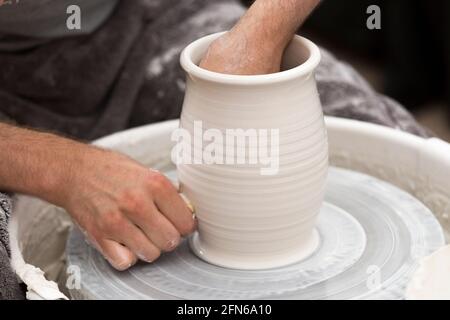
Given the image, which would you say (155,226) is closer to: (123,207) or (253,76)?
(123,207)

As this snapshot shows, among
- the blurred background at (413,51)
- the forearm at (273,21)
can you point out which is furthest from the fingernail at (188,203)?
the blurred background at (413,51)

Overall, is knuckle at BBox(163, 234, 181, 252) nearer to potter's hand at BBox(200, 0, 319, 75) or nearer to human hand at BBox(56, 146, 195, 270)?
human hand at BBox(56, 146, 195, 270)

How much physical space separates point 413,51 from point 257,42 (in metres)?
2.09

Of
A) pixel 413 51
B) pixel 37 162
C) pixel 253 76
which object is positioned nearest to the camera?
pixel 253 76

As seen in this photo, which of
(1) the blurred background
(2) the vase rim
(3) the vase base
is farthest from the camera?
(1) the blurred background

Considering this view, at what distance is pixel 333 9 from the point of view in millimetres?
3457

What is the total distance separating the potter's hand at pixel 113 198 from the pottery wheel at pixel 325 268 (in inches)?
1.7

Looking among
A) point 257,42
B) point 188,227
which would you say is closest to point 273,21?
point 257,42

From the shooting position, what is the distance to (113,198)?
1112mm

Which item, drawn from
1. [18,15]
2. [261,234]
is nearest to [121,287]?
[261,234]

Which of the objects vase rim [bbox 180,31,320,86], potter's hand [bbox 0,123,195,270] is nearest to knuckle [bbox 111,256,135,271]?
potter's hand [bbox 0,123,195,270]

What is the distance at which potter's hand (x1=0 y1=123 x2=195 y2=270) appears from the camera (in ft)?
3.66
